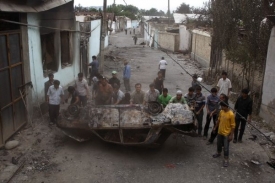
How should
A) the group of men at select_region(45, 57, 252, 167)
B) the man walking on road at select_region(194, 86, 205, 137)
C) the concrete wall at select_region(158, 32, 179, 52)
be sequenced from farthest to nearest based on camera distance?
the concrete wall at select_region(158, 32, 179, 52)
the man walking on road at select_region(194, 86, 205, 137)
the group of men at select_region(45, 57, 252, 167)

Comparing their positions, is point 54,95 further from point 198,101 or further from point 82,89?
point 198,101

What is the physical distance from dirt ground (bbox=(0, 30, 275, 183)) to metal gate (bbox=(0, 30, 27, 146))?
0.45 meters

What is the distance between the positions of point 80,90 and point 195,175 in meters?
4.89

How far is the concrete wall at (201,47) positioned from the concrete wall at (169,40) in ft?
15.4

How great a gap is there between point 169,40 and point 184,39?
2.66 meters

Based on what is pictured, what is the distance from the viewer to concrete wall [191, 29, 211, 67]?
20797 millimetres

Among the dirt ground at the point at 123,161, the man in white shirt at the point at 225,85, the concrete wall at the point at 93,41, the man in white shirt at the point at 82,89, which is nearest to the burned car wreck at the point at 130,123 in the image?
the dirt ground at the point at 123,161

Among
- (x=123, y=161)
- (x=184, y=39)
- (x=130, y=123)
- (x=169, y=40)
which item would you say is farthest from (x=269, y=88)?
(x=169, y=40)

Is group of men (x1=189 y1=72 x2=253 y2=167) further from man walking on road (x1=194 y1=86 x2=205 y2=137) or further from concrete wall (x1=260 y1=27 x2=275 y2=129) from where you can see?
concrete wall (x1=260 y1=27 x2=275 y2=129)

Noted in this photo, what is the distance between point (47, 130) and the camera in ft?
28.3

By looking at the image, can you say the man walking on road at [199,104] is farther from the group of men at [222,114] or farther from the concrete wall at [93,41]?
the concrete wall at [93,41]

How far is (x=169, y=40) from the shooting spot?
3228cm

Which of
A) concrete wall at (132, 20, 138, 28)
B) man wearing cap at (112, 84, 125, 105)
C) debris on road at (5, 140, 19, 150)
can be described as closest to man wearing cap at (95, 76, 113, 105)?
man wearing cap at (112, 84, 125, 105)

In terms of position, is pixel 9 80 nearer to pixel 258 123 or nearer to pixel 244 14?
pixel 258 123
